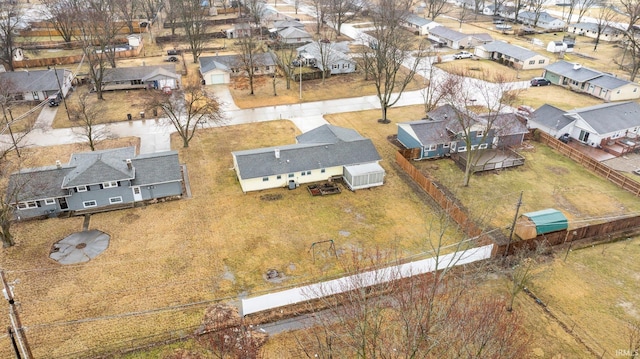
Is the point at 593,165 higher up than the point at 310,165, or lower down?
lower down

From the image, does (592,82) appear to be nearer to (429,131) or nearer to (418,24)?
(429,131)

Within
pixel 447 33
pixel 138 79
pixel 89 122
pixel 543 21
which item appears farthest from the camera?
pixel 543 21

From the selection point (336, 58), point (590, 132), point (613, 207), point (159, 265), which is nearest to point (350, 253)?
point (159, 265)

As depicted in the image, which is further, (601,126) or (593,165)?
(601,126)

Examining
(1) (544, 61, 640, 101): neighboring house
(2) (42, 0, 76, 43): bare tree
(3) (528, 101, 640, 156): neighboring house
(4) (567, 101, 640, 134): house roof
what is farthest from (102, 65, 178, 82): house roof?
(1) (544, 61, 640, 101): neighboring house

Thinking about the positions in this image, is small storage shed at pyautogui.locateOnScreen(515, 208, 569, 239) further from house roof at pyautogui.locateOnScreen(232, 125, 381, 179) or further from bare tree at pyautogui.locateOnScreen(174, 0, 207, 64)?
bare tree at pyautogui.locateOnScreen(174, 0, 207, 64)

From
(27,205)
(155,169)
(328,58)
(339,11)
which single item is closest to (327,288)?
(155,169)

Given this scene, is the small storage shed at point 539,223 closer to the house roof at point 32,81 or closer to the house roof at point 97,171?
the house roof at point 97,171
